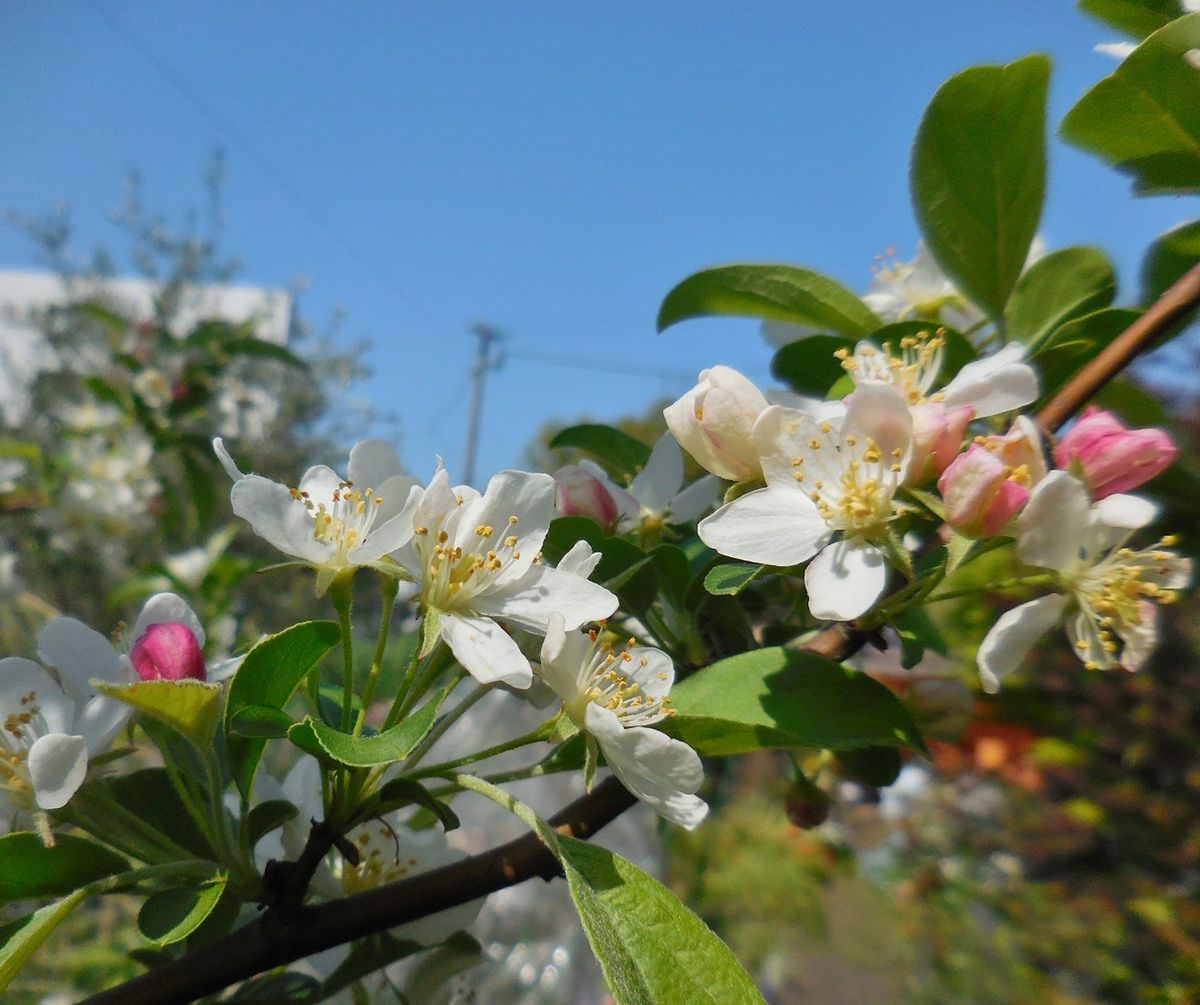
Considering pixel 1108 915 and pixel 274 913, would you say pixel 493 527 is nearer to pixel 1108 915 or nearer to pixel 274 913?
pixel 274 913

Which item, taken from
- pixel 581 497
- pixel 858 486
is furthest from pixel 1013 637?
pixel 581 497

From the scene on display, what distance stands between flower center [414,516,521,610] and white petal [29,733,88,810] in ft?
0.81

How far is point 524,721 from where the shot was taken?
1.70m

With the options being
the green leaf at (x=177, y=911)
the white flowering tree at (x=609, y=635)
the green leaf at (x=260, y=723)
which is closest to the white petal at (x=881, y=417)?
the white flowering tree at (x=609, y=635)

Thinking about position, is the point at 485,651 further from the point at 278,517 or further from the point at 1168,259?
the point at 1168,259

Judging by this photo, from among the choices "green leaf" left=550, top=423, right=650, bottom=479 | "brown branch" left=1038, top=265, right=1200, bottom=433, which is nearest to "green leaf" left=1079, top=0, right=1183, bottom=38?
"brown branch" left=1038, top=265, right=1200, bottom=433

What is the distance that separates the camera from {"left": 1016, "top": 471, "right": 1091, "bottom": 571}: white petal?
2.06 ft

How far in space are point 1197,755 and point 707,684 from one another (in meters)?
4.16

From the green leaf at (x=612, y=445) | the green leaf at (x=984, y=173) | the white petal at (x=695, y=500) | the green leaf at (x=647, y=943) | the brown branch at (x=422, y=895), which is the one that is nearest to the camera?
the green leaf at (x=647, y=943)

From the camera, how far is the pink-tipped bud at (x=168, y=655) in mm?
648

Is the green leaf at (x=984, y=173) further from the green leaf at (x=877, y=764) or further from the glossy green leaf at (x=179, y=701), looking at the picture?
the glossy green leaf at (x=179, y=701)

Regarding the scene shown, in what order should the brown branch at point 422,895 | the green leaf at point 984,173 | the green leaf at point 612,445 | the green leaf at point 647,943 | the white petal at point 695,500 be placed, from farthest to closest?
the green leaf at point 612,445, the white petal at point 695,500, the green leaf at point 984,173, the brown branch at point 422,895, the green leaf at point 647,943

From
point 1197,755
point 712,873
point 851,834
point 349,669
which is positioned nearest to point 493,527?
point 349,669

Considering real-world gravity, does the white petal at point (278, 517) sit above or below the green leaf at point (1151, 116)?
below
